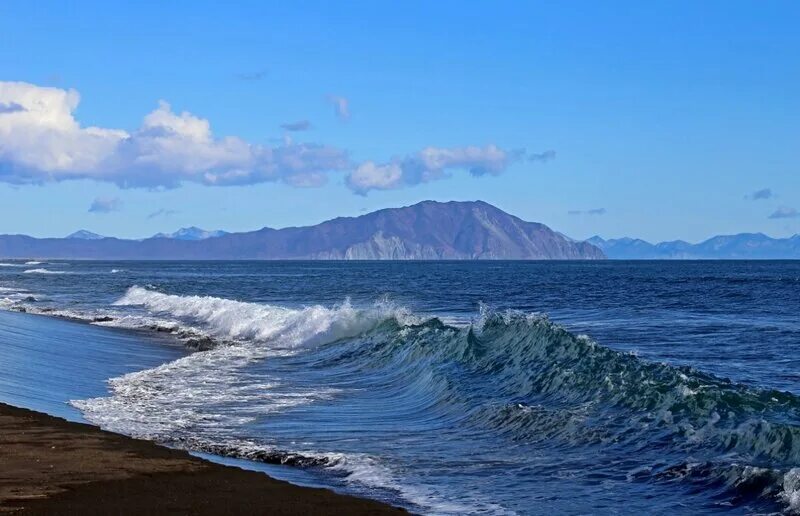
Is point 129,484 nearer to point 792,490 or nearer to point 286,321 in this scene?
point 792,490

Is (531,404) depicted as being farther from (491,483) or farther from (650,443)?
(491,483)

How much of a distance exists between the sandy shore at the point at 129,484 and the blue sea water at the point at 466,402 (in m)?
1.21

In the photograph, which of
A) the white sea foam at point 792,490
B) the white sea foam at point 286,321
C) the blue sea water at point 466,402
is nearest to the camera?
the white sea foam at point 792,490

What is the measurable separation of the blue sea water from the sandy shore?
47.7 inches

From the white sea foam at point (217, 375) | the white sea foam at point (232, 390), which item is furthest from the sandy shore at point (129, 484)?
the white sea foam at point (217, 375)

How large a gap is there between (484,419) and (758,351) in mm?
13813

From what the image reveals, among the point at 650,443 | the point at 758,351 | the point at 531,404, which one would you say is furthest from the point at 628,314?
the point at 650,443

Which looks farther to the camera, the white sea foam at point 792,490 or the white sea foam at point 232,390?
the white sea foam at point 232,390

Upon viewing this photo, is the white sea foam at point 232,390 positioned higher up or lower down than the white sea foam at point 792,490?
lower down

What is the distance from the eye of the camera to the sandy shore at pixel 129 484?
9.80 m

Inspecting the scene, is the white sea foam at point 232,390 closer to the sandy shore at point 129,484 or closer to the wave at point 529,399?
the wave at point 529,399

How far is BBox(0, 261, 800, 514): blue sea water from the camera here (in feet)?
38.8

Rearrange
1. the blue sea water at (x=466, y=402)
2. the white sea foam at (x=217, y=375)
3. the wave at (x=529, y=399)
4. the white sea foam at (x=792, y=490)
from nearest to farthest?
the white sea foam at (x=792, y=490) < the blue sea water at (x=466, y=402) < the wave at (x=529, y=399) < the white sea foam at (x=217, y=375)

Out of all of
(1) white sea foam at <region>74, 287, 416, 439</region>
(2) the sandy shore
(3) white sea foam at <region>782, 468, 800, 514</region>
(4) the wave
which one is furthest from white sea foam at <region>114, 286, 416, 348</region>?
(3) white sea foam at <region>782, 468, 800, 514</region>
